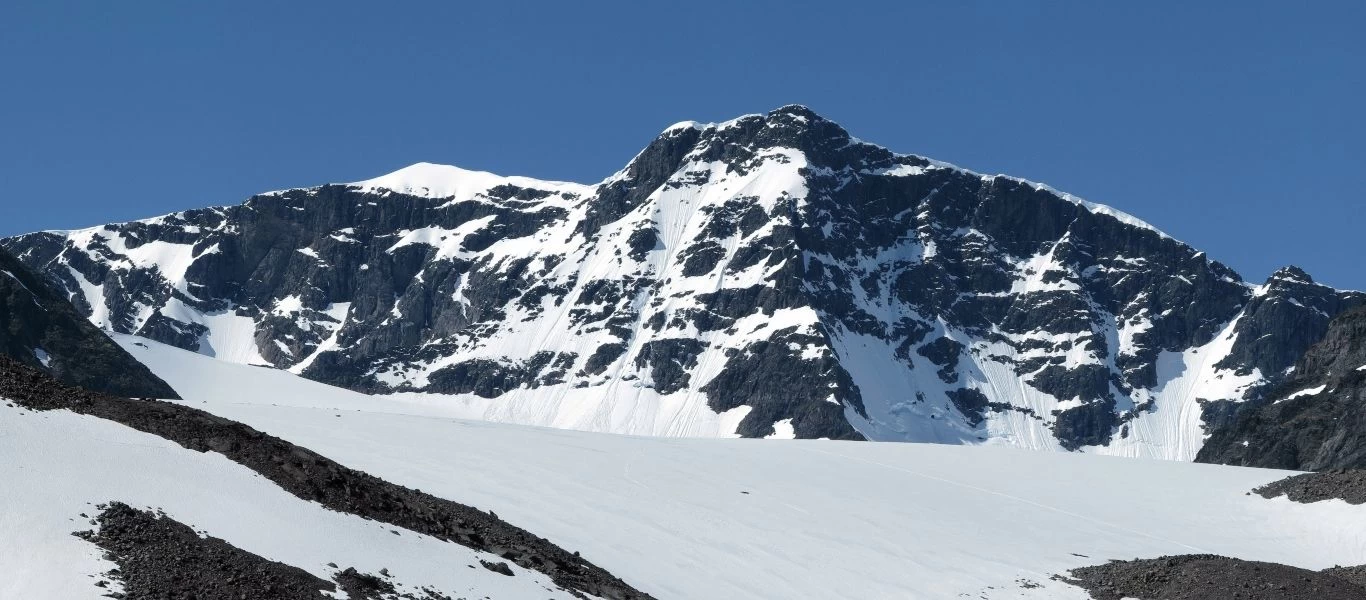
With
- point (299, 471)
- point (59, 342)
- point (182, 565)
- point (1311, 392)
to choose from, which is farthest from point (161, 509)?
point (1311, 392)

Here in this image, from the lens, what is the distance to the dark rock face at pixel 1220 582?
140 feet

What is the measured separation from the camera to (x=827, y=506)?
191ft

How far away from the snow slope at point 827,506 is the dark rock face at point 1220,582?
162cm

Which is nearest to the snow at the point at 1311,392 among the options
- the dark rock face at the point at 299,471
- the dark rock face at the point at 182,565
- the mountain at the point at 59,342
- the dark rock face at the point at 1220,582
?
the mountain at the point at 59,342

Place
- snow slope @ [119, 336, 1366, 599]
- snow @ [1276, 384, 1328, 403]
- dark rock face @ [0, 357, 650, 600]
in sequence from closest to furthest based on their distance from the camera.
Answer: dark rock face @ [0, 357, 650, 600] < snow slope @ [119, 336, 1366, 599] < snow @ [1276, 384, 1328, 403]

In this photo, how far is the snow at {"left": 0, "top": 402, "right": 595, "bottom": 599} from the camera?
89.3 ft

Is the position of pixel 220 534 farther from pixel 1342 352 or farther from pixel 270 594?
pixel 1342 352

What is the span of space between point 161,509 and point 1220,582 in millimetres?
28539

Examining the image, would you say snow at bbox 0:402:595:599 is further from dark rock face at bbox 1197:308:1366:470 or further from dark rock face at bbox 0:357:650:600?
dark rock face at bbox 1197:308:1366:470

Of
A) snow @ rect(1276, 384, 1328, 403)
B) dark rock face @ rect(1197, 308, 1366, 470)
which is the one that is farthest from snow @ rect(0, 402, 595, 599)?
snow @ rect(1276, 384, 1328, 403)

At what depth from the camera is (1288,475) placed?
7212 cm

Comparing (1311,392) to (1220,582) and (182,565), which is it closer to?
(1220,582)

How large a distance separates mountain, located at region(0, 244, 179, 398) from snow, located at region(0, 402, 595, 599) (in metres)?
106

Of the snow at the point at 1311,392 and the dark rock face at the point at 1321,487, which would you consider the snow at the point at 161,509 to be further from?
the snow at the point at 1311,392
